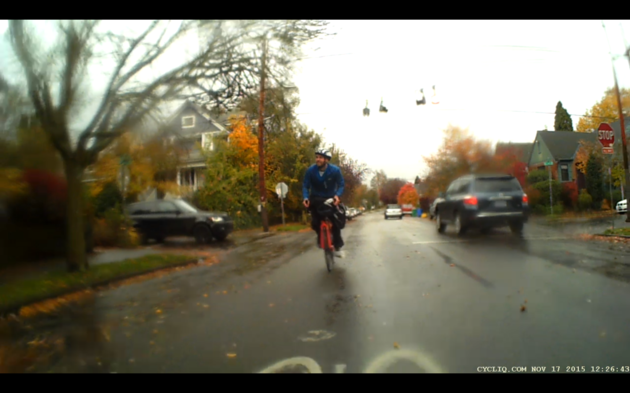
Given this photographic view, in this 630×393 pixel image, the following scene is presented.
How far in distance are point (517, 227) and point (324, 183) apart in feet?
22.2

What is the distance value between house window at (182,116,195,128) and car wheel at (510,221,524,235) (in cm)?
802

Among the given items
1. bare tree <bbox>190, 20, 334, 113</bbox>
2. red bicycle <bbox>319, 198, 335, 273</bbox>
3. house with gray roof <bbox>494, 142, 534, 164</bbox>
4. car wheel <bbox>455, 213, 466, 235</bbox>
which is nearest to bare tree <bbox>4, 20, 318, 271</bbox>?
bare tree <bbox>190, 20, 334, 113</bbox>

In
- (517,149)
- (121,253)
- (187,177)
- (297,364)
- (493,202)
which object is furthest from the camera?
(517,149)

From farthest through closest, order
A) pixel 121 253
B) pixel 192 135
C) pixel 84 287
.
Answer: pixel 192 135, pixel 121 253, pixel 84 287

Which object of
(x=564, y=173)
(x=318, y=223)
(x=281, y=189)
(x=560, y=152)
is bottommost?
(x=318, y=223)

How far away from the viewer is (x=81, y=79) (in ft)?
24.8

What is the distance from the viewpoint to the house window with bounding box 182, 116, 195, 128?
9.50 m

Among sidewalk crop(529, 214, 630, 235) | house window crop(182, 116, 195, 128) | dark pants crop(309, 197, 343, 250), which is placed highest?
house window crop(182, 116, 195, 128)

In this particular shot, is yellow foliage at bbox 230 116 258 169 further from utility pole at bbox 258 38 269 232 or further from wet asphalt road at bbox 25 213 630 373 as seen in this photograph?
wet asphalt road at bbox 25 213 630 373

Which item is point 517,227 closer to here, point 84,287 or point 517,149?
point 517,149

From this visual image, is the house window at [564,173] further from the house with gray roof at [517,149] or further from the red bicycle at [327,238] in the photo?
the red bicycle at [327,238]

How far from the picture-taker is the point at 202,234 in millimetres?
12688

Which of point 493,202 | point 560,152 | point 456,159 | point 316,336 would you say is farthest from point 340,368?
point 560,152

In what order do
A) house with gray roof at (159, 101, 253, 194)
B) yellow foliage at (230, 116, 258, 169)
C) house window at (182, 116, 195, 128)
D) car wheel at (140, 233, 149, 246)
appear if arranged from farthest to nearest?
yellow foliage at (230, 116, 258, 169)
car wheel at (140, 233, 149, 246)
house window at (182, 116, 195, 128)
house with gray roof at (159, 101, 253, 194)
